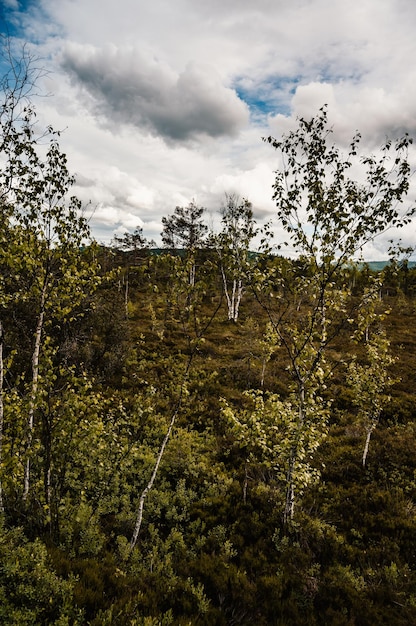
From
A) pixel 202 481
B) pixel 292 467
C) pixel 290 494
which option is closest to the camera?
pixel 292 467

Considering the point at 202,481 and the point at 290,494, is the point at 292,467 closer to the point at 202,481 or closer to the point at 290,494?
the point at 290,494

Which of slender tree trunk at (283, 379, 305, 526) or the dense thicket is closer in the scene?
the dense thicket

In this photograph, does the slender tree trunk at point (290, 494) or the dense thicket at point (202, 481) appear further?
the slender tree trunk at point (290, 494)

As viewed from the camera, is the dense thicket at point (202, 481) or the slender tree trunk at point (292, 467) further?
the slender tree trunk at point (292, 467)

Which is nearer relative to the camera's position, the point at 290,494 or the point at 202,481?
Answer: the point at 290,494

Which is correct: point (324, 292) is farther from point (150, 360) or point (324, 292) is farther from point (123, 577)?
point (150, 360)

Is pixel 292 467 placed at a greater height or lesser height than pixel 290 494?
greater

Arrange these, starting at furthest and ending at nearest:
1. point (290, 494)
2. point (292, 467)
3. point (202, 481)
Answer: point (202, 481), point (290, 494), point (292, 467)

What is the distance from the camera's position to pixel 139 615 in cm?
531

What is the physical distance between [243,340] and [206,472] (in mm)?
15287

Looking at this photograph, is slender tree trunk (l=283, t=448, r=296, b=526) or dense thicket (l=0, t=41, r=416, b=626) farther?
slender tree trunk (l=283, t=448, r=296, b=526)

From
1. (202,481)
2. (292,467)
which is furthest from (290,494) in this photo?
(202,481)

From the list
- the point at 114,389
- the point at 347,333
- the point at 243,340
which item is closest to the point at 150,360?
the point at 114,389

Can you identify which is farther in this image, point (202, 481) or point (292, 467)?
point (202, 481)
